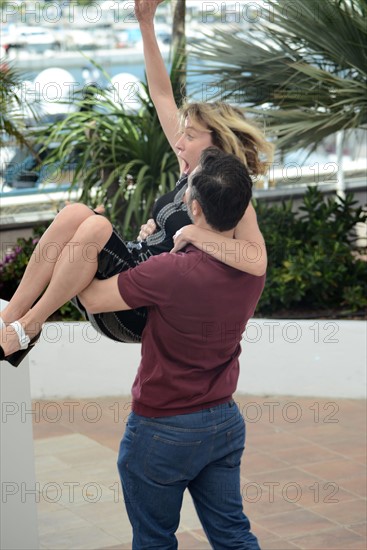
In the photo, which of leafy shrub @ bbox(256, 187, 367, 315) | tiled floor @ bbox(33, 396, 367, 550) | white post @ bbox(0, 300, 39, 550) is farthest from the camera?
leafy shrub @ bbox(256, 187, 367, 315)

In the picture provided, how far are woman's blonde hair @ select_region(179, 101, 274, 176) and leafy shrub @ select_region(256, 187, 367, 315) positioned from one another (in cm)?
406

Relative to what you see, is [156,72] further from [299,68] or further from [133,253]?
[299,68]

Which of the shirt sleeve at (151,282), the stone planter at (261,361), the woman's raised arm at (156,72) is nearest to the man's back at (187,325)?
the shirt sleeve at (151,282)

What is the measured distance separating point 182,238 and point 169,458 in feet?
2.11

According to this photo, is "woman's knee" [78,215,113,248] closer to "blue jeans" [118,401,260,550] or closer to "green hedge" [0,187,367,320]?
"blue jeans" [118,401,260,550]

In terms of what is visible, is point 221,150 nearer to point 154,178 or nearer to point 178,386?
point 178,386

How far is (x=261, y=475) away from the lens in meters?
5.28

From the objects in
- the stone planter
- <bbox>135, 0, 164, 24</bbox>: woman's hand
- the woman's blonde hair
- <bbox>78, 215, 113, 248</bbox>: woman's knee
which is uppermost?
<bbox>135, 0, 164, 24</bbox>: woman's hand

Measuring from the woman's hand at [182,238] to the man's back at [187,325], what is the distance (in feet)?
0.08

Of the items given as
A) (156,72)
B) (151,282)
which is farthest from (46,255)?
(156,72)

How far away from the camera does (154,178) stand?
7.62 meters

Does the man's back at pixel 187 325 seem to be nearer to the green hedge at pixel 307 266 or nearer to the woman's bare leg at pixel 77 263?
the woman's bare leg at pixel 77 263

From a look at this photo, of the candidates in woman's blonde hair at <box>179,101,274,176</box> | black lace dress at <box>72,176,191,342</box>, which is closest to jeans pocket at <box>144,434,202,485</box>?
black lace dress at <box>72,176,191,342</box>

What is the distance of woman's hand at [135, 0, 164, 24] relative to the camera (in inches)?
135
